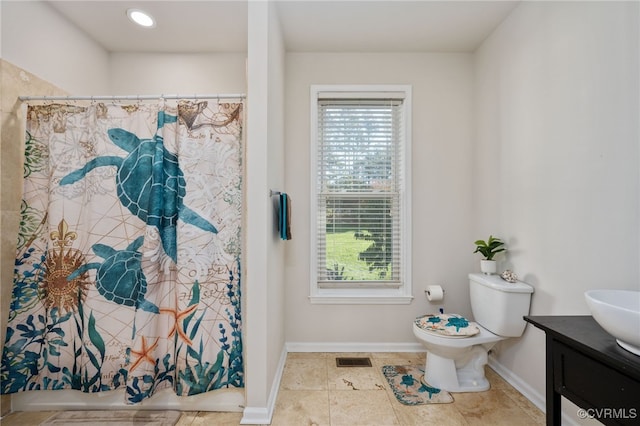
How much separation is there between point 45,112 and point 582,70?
A: 2931 mm

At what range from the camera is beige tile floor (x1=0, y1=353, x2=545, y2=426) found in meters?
1.66

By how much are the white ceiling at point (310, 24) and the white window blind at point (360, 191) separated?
18.7 inches

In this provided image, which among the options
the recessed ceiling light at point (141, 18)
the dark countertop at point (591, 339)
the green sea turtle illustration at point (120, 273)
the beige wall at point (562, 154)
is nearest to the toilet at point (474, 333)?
the beige wall at point (562, 154)

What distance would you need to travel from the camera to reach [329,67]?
2555 mm

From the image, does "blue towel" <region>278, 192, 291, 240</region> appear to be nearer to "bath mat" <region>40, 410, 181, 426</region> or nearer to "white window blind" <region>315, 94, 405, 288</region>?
"white window blind" <region>315, 94, 405, 288</region>

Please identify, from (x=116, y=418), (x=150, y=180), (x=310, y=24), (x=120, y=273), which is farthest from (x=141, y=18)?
(x=116, y=418)

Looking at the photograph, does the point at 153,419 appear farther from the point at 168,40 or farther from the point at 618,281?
the point at 168,40

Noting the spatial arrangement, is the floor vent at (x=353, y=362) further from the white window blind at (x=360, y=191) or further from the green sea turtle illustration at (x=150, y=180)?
the green sea turtle illustration at (x=150, y=180)

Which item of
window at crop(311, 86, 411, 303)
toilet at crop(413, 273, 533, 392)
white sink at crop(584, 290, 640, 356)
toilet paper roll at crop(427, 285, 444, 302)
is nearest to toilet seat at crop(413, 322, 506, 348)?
toilet at crop(413, 273, 533, 392)

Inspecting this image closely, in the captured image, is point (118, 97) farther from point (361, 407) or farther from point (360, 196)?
point (361, 407)

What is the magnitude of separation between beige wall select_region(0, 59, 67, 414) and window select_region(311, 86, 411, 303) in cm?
194

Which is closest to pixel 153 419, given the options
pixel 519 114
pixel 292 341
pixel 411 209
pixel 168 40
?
pixel 292 341

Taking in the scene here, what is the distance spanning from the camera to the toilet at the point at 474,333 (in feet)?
6.16

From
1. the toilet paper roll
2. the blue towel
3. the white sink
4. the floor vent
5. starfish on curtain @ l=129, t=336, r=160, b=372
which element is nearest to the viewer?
the white sink
